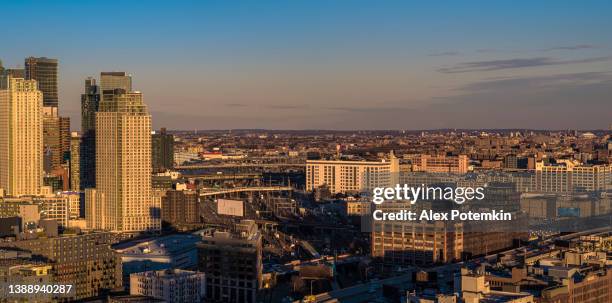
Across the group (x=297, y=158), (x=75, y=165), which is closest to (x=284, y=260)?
(x=75, y=165)

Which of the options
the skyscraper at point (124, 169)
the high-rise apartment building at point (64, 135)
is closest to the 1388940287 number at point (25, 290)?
the skyscraper at point (124, 169)

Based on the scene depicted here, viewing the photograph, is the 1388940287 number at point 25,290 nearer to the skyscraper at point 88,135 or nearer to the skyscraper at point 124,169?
the skyscraper at point 124,169

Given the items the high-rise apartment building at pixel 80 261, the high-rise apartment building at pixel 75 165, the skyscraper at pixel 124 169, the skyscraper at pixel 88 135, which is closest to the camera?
the high-rise apartment building at pixel 80 261

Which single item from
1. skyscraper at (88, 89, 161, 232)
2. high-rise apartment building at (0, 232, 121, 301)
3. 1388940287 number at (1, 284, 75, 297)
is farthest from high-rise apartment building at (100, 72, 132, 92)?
1388940287 number at (1, 284, 75, 297)

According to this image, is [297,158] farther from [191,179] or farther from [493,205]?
[493,205]

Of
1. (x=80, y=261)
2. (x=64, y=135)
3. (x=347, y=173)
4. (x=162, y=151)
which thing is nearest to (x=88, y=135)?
(x=64, y=135)

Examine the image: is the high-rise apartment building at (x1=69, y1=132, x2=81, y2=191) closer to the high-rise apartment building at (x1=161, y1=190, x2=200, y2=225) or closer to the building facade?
the high-rise apartment building at (x1=161, y1=190, x2=200, y2=225)
